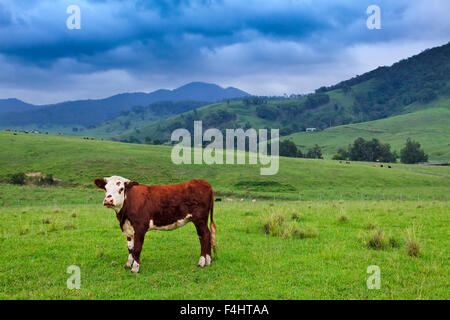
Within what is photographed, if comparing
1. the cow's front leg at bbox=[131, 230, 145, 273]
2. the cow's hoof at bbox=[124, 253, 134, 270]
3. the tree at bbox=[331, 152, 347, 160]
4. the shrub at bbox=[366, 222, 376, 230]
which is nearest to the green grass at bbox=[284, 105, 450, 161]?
the tree at bbox=[331, 152, 347, 160]

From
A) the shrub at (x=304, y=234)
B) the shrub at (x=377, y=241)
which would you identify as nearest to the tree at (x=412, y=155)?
the shrub at (x=304, y=234)

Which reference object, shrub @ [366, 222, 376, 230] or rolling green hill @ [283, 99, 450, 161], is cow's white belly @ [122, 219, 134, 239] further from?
rolling green hill @ [283, 99, 450, 161]

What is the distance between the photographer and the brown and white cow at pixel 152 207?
9125 mm

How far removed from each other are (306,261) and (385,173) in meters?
67.6

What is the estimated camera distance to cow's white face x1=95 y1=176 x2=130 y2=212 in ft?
28.9

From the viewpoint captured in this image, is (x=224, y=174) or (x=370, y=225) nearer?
(x=370, y=225)

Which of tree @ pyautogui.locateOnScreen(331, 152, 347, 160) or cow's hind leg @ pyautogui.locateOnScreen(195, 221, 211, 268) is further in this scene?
tree @ pyautogui.locateOnScreen(331, 152, 347, 160)

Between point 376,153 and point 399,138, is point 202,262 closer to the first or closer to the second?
point 376,153

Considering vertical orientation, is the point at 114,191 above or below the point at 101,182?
below

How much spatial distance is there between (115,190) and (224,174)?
5467cm

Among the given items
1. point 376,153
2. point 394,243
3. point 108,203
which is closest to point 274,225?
point 394,243

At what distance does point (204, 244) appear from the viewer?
383 inches

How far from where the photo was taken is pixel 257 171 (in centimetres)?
6581
